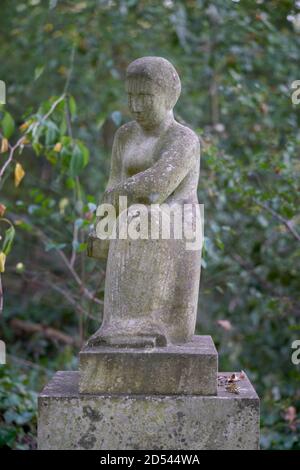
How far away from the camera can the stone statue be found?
3508 millimetres

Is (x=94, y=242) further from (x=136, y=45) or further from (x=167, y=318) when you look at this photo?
(x=136, y=45)

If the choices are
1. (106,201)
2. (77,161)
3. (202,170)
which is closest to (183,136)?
(106,201)

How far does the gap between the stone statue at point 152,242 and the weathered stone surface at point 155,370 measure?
0.31ft

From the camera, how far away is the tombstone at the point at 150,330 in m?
3.33

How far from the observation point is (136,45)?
7.66m

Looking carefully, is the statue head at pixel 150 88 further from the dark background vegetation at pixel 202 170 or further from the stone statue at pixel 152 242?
the dark background vegetation at pixel 202 170

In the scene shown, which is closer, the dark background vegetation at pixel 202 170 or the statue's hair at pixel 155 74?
the statue's hair at pixel 155 74

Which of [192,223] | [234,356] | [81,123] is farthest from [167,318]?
[81,123]

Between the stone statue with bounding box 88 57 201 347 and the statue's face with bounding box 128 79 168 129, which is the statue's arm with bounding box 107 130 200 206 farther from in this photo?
the statue's face with bounding box 128 79 168 129

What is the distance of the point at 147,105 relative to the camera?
371 centimetres

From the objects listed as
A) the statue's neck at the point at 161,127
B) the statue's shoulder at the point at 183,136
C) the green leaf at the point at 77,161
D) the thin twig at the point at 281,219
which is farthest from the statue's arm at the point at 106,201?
the thin twig at the point at 281,219

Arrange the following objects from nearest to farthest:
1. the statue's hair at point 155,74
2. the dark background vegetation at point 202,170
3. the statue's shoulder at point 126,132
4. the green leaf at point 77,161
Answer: the statue's hair at point 155,74 → the statue's shoulder at point 126,132 → the green leaf at point 77,161 → the dark background vegetation at point 202,170

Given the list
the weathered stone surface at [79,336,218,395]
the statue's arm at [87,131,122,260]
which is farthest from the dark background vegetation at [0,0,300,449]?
the weathered stone surface at [79,336,218,395]
